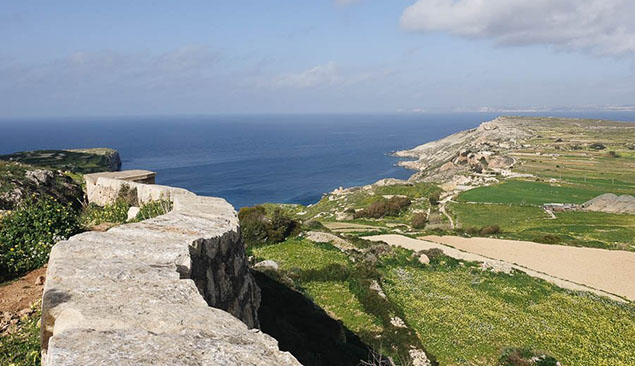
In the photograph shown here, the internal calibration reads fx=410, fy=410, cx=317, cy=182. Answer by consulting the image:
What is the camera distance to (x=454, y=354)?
14891mm

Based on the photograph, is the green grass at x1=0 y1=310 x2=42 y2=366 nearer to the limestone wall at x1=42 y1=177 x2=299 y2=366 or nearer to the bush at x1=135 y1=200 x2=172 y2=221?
the limestone wall at x1=42 y1=177 x2=299 y2=366

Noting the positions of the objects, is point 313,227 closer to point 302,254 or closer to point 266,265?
point 302,254

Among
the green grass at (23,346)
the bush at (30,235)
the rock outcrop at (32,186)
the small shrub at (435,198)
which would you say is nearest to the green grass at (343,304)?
the rock outcrop at (32,186)

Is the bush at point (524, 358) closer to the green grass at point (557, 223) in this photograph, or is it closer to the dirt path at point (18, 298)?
the dirt path at point (18, 298)

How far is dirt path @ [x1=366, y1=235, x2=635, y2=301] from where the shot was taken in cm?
2444

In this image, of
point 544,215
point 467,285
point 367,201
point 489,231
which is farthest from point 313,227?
point 544,215

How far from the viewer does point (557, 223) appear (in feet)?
140

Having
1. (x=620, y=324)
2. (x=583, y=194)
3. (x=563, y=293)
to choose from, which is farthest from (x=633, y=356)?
(x=583, y=194)

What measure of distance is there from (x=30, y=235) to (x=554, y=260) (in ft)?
101

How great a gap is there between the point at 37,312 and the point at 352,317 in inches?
460

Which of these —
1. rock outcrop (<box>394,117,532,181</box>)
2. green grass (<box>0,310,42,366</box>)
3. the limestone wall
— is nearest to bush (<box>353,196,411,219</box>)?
rock outcrop (<box>394,117,532,181</box>)

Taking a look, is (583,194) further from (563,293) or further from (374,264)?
(374,264)

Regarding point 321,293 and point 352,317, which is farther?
point 321,293

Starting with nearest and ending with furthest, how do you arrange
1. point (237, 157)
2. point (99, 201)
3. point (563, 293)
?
point (99, 201), point (563, 293), point (237, 157)
